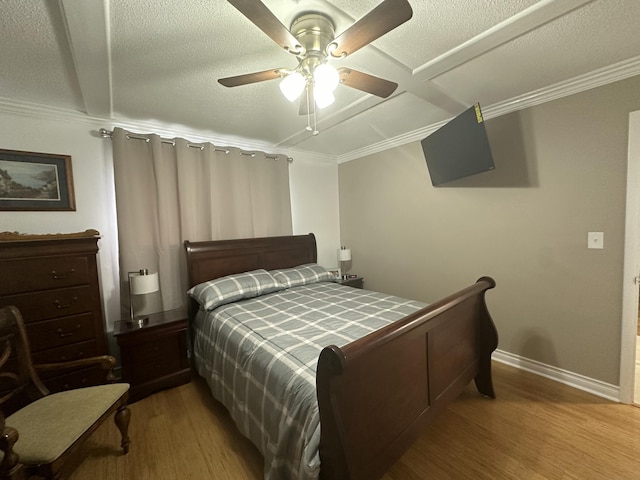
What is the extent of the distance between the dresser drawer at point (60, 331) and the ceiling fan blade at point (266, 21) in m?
2.28

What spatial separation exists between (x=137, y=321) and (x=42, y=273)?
72 centimetres

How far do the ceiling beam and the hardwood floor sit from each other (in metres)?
2.39

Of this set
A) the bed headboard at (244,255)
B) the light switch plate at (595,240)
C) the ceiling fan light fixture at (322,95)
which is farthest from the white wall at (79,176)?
the light switch plate at (595,240)

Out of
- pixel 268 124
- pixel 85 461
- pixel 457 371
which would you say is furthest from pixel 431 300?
pixel 85 461

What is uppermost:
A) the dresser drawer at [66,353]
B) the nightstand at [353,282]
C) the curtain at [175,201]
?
the curtain at [175,201]

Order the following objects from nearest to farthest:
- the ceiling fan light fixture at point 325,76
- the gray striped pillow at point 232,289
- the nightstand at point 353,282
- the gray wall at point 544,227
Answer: the ceiling fan light fixture at point 325,76, the gray wall at point 544,227, the gray striped pillow at point 232,289, the nightstand at point 353,282

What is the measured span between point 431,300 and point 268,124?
2.65m

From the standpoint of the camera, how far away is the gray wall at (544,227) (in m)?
1.98

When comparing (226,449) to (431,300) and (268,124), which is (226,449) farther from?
(268,124)

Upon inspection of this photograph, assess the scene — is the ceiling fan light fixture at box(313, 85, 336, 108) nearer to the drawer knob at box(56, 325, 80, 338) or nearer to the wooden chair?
the wooden chair

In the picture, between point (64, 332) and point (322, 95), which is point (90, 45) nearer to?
point (322, 95)

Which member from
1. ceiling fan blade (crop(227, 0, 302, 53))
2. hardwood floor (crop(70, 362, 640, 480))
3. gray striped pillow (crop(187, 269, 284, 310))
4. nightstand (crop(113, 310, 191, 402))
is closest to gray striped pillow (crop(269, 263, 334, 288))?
gray striped pillow (crop(187, 269, 284, 310))

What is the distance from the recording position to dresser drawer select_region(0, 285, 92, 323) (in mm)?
1791

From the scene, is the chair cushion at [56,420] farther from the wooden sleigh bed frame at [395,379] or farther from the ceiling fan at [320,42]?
the ceiling fan at [320,42]
